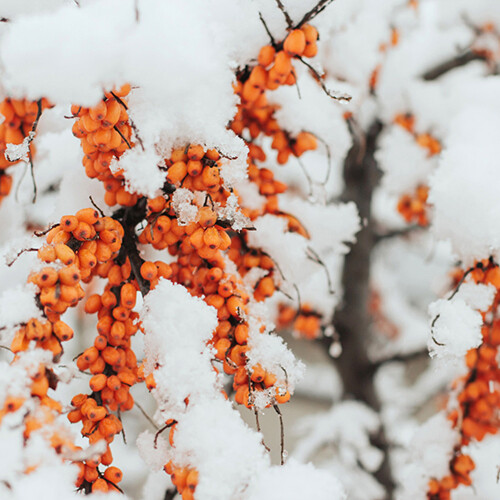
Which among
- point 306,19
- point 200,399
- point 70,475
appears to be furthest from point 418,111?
point 70,475

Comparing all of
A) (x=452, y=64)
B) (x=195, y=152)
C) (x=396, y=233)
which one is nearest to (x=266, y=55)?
(x=195, y=152)

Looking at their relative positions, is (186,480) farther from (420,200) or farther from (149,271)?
(420,200)

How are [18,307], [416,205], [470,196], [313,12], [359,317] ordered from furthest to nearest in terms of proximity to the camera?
[359,317] < [416,205] < [470,196] < [313,12] < [18,307]

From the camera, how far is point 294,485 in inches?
18.4

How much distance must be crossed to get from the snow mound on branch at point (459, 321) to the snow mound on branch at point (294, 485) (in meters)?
0.21

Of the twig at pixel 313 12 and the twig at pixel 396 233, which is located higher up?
the twig at pixel 396 233

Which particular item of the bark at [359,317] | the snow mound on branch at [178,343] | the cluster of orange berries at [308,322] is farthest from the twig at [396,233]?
the snow mound on branch at [178,343]

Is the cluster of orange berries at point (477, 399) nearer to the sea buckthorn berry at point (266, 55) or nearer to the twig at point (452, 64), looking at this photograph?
the sea buckthorn berry at point (266, 55)

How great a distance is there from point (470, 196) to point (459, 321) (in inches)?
7.0

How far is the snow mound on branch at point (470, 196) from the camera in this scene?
66cm

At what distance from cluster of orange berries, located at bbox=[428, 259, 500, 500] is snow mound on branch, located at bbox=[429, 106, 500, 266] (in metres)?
0.03

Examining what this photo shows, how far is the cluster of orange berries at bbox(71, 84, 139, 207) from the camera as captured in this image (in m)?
0.48

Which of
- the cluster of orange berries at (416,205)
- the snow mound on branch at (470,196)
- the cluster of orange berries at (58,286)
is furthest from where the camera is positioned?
the cluster of orange berries at (416,205)

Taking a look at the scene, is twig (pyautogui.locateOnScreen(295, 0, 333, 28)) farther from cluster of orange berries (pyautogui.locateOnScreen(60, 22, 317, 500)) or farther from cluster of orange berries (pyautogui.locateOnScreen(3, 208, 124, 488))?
cluster of orange berries (pyautogui.locateOnScreen(3, 208, 124, 488))
